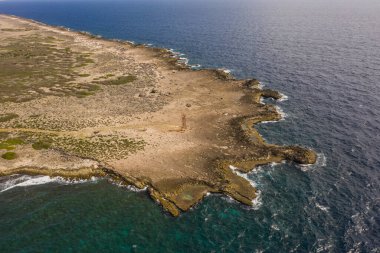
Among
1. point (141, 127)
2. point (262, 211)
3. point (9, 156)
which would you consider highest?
point (141, 127)

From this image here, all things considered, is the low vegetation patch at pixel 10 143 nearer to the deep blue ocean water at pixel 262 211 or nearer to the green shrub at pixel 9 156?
the green shrub at pixel 9 156

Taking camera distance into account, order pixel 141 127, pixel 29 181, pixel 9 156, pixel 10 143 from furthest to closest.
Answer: pixel 141 127, pixel 10 143, pixel 9 156, pixel 29 181

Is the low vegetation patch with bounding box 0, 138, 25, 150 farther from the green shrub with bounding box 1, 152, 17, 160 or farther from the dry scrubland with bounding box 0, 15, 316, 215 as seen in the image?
the green shrub with bounding box 1, 152, 17, 160

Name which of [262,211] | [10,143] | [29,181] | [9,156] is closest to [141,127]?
[29,181]

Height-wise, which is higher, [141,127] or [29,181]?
[141,127]

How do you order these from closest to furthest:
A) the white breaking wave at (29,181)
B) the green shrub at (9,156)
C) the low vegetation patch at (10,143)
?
the white breaking wave at (29,181)
the green shrub at (9,156)
the low vegetation patch at (10,143)

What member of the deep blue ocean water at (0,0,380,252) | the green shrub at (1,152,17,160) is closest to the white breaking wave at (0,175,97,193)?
the deep blue ocean water at (0,0,380,252)

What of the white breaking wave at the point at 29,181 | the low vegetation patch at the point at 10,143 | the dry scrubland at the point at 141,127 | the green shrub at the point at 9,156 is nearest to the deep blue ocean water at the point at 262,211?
the white breaking wave at the point at 29,181

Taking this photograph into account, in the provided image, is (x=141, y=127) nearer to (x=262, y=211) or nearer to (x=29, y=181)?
(x=29, y=181)
